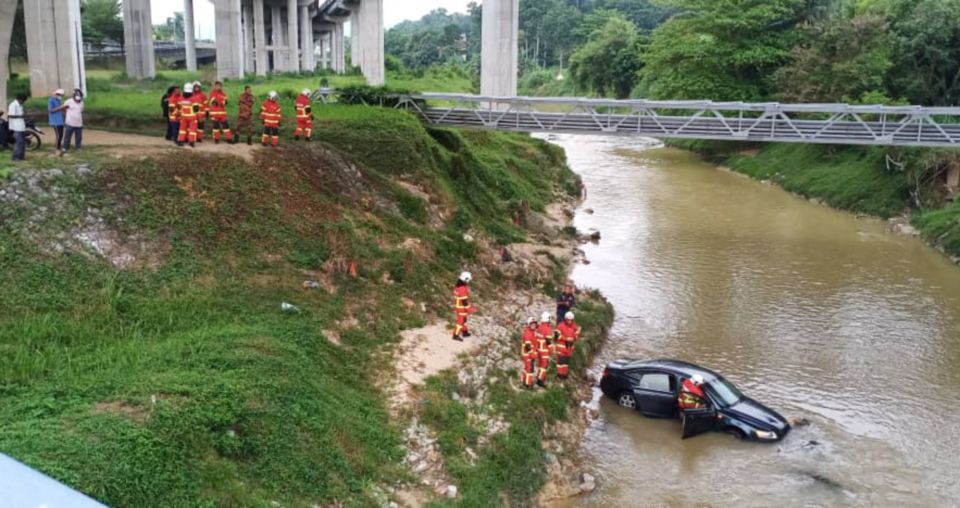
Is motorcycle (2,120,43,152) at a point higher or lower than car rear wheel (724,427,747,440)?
higher

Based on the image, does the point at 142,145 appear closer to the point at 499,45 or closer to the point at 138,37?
the point at 499,45

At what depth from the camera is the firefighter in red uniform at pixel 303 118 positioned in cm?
2169

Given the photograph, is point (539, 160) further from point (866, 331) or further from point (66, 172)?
point (66, 172)

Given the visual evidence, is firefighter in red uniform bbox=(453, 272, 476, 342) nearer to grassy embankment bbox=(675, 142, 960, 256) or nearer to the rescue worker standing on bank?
the rescue worker standing on bank

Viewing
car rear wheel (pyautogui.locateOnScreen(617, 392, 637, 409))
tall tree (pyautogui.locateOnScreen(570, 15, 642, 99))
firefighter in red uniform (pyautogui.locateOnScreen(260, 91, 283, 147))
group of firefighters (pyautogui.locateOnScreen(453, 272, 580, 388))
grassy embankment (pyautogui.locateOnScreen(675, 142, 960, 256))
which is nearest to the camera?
group of firefighters (pyautogui.locateOnScreen(453, 272, 580, 388))

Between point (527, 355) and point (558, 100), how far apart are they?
609 inches

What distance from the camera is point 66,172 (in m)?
15.9

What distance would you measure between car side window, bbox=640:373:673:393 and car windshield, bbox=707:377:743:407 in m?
0.86

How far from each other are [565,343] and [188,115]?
34.4 feet

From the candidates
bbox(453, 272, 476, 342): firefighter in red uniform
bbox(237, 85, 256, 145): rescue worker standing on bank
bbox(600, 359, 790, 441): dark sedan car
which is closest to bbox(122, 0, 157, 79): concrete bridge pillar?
bbox(237, 85, 256, 145): rescue worker standing on bank

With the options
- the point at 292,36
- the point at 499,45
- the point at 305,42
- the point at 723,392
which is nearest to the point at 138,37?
the point at 292,36

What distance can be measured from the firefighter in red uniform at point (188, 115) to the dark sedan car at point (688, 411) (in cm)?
1131

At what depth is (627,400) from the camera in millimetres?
16766

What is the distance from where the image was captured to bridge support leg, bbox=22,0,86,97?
1227 inches
